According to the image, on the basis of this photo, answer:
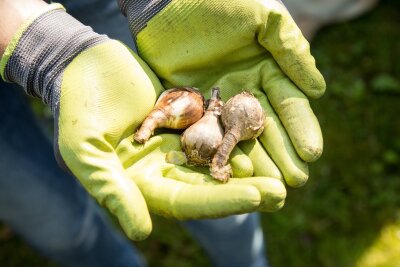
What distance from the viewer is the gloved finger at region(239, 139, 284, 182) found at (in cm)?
150

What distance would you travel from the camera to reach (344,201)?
266 cm

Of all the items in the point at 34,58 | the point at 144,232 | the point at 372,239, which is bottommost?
the point at 372,239

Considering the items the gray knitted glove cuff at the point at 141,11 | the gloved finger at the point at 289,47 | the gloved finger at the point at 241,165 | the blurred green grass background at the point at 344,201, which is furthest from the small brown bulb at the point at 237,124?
the blurred green grass background at the point at 344,201

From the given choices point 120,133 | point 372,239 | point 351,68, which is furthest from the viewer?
point 351,68

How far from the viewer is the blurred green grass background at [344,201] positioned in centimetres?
255

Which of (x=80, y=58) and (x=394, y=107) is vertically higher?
(x=80, y=58)

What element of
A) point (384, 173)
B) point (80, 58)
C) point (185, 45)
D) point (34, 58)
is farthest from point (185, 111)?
point (384, 173)

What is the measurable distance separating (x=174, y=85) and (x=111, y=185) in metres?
0.44

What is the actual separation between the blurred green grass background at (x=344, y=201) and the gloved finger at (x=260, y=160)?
1.14 metres

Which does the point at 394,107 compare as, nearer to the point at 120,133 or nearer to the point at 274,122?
the point at 274,122

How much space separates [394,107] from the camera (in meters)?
2.94

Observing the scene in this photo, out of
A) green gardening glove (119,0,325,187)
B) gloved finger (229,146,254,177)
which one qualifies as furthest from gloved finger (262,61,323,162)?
gloved finger (229,146,254,177)

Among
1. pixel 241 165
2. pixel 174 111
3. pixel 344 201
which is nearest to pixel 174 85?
pixel 174 111

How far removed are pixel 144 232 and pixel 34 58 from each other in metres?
0.58
